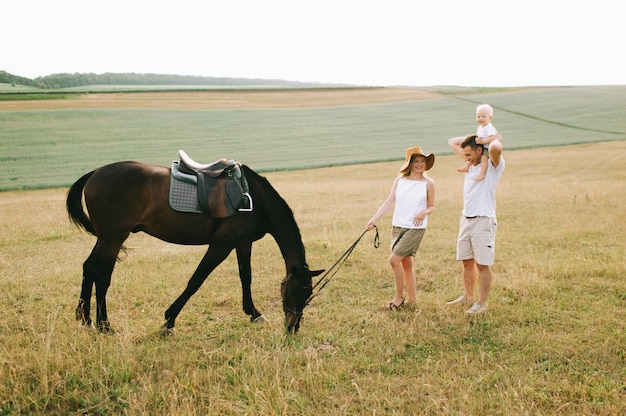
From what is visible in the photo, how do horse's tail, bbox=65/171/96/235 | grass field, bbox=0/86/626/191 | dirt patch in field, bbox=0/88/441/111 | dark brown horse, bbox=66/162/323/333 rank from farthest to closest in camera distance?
dirt patch in field, bbox=0/88/441/111
grass field, bbox=0/86/626/191
horse's tail, bbox=65/171/96/235
dark brown horse, bbox=66/162/323/333

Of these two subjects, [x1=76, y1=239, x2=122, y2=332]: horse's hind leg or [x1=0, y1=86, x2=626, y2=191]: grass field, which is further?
[x1=0, y1=86, x2=626, y2=191]: grass field

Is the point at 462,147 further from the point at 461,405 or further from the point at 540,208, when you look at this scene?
the point at 540,208

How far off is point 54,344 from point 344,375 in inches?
105

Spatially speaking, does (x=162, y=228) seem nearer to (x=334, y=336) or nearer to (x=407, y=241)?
(x=334, y=336)

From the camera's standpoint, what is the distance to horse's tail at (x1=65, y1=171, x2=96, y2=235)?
17.5 ft

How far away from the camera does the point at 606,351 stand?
4309mm

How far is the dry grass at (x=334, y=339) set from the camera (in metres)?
3.46

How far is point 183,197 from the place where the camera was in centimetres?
500

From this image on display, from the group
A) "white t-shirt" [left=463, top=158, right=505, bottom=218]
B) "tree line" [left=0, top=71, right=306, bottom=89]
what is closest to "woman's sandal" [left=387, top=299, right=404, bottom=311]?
"white t-shirt" [left=463, top=158, right=505, bottom=218]

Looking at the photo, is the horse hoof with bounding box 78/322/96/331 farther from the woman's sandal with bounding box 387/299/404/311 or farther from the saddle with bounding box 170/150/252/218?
the woman's sandal with bounding box 387/299/404/311

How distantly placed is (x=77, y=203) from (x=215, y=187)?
5.98ft

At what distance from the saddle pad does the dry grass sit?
137 cm

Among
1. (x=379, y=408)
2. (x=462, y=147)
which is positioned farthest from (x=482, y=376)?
(x=462, y=147)

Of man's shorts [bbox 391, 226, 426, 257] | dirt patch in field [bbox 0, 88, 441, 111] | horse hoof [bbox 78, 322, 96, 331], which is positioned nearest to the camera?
horse hoof [bbox 78, 322, 96, 331]
